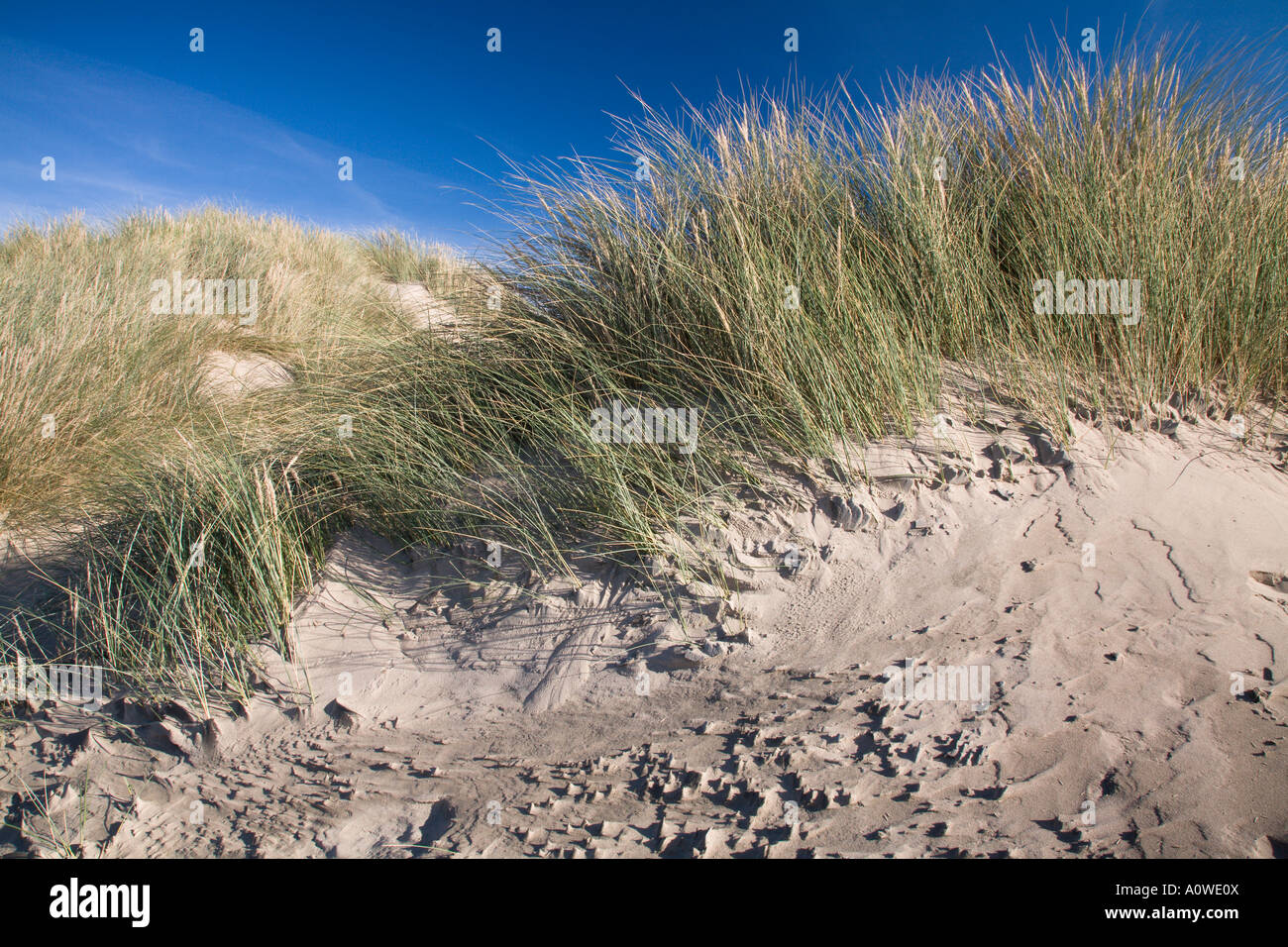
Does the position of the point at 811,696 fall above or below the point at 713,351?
below

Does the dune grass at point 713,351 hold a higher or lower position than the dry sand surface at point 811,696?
higher

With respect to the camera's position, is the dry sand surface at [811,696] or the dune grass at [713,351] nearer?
the dry sand surface at [811,696]

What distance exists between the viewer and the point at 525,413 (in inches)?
132

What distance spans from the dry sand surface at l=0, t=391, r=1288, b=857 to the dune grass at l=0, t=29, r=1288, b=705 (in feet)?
0.84

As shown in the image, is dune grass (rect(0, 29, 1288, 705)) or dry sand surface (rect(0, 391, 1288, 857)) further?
dune grass (rect(0, 29, 1288, 705))

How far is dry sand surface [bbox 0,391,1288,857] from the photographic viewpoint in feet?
6.04

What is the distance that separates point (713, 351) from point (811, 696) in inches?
64.1

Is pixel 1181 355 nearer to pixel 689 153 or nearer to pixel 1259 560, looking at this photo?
pixel 1259 560

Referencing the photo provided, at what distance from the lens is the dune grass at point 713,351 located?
9.66 feet

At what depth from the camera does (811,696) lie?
2.31m

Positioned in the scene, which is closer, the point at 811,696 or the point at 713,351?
the point at 811,696

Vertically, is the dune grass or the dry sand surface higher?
the dune grass

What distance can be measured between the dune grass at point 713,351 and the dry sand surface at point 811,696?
0.84ft
